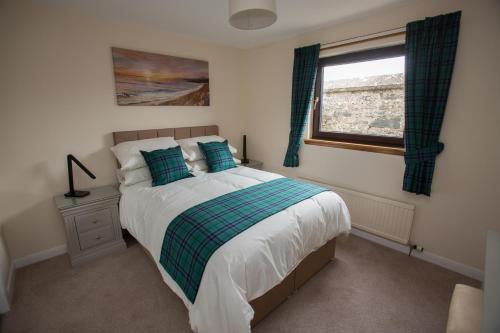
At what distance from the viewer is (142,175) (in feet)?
8.04

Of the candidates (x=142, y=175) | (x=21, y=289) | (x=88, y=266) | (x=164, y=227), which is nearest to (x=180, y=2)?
(x=142, y=175)

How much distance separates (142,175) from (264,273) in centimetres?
168

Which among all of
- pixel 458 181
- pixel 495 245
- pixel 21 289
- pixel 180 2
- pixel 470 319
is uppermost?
pixel 180 2

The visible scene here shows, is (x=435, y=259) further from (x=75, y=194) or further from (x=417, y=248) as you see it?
(x=75, y=194)

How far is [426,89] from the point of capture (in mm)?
2041

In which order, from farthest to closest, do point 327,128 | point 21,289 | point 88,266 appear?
point 327,128 < point 88,266 < point 21,289

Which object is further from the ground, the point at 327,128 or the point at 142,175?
the point at 327,128

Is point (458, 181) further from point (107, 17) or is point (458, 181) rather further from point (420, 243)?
point (107, 17)

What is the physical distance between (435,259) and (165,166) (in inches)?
110

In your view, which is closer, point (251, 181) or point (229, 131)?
point (251, 181)

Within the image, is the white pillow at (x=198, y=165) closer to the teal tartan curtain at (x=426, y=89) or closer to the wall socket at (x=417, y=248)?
the teal tartan curtain at (x=426, y=89)

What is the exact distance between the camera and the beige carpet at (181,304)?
5.31ft

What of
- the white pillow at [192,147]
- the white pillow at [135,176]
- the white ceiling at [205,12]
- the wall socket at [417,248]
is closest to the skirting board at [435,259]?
the wall socket at [417,248]

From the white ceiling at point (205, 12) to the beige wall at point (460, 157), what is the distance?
0.25 m
